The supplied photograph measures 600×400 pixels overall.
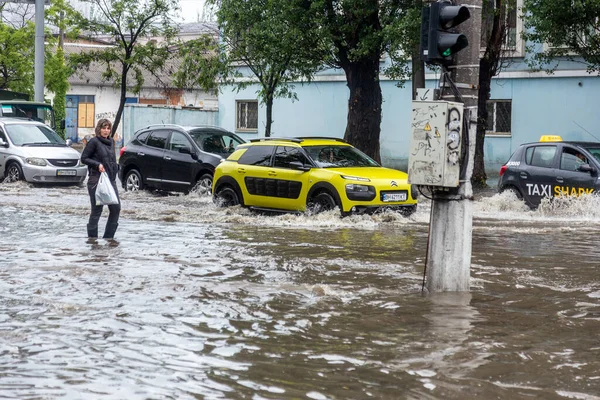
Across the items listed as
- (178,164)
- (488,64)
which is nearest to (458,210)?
(178,164)

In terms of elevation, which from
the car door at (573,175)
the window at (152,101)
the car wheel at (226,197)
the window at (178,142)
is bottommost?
the car wheel at (226,197)

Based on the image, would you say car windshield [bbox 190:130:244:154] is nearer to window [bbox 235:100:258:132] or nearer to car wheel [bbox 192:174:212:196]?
car wheel [bbox 192:174:212:196]

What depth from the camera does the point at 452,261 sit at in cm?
918

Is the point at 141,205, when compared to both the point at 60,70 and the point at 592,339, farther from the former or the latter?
the point at 60,70

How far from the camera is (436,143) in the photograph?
874 cm

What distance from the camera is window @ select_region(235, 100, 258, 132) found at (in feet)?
124

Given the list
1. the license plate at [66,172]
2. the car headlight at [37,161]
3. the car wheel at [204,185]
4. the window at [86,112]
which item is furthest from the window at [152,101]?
the car wheel at [204,185]

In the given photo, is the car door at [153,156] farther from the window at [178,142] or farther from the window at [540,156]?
the window at [540,156]

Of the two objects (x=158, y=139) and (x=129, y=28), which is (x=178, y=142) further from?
(x=129, y=28)

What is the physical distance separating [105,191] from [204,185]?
26.7 ft

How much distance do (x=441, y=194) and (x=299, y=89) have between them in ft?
88.1

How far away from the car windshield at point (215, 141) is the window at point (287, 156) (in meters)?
4.46

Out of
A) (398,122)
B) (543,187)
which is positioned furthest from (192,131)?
(398,122)

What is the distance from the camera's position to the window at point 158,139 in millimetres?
22539
